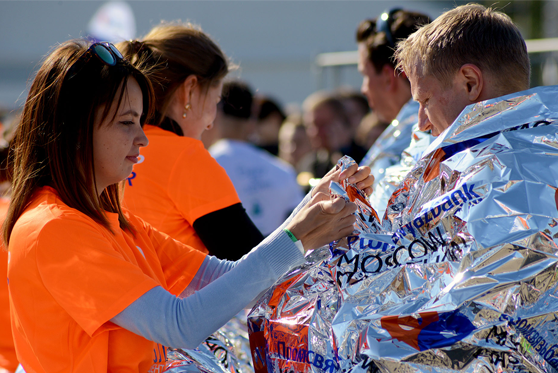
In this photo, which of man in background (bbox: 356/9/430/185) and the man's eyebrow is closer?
the man's eyebrow

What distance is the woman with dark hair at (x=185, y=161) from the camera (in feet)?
6.18

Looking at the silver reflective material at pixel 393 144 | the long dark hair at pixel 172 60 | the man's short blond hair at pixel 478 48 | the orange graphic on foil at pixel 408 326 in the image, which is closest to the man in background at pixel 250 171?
the silver reflective material at pixel 393 144

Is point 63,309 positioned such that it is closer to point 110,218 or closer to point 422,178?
point 110,218

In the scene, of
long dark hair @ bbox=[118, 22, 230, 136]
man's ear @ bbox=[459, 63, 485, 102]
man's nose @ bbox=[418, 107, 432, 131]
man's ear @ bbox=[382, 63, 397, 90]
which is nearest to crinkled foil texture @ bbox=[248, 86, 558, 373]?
man's ear @ bbox=[459, 63, 485, 102]

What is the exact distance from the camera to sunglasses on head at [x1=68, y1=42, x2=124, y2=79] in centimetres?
143

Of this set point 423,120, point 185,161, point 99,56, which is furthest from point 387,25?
point 99,56

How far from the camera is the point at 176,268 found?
5.84ft

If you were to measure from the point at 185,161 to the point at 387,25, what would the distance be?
1398mm

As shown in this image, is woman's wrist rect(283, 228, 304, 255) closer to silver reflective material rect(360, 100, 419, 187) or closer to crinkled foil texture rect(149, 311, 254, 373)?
crinkled foil texture rect(149, 311, 254, 373)

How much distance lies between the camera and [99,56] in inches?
57.9

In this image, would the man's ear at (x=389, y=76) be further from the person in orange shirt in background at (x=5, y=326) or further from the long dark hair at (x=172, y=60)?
the person in orange shirt in background at (x=5, y=326)

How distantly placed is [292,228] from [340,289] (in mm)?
212

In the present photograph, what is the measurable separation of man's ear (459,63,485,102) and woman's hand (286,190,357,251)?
0.46 metres

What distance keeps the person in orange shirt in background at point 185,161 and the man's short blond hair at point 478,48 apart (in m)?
0.80
